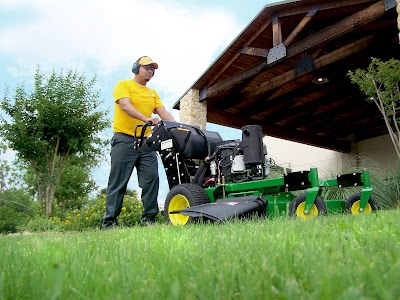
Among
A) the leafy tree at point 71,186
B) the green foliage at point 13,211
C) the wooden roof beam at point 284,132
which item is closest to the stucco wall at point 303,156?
the wooden roof beam at point 284,132

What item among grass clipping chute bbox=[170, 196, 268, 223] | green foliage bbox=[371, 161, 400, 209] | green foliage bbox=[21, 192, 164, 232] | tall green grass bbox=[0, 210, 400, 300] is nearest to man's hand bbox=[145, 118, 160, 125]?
grass clipping chute bbox=[170, 196, 268, 223]

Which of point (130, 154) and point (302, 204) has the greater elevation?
point (130, 154)

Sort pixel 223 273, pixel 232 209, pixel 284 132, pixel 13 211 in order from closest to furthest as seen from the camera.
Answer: pixel 223 273, pixel 232 209, pixel 284 132, pixel 13 211

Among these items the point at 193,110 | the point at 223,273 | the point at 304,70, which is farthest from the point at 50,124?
the point at 223,273

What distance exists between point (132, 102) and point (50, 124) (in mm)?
6558

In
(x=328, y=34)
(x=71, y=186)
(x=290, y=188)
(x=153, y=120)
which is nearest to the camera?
(x=290, y=188)

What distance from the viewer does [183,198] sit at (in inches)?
166

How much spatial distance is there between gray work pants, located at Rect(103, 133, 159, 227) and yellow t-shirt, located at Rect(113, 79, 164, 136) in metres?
0.11

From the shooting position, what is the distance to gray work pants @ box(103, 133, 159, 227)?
4422 millimetres

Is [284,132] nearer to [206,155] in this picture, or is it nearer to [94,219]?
[94,219]

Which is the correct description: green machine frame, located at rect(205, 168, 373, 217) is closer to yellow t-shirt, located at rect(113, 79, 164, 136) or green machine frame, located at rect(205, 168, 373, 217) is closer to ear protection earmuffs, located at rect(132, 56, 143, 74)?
yellow t-shirt, located at rect(113, 79, 164, 136)

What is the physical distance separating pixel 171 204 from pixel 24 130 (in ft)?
23.9

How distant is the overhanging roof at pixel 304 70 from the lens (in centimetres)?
728

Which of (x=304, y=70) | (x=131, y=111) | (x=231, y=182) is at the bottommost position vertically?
(x=231, y=182)
